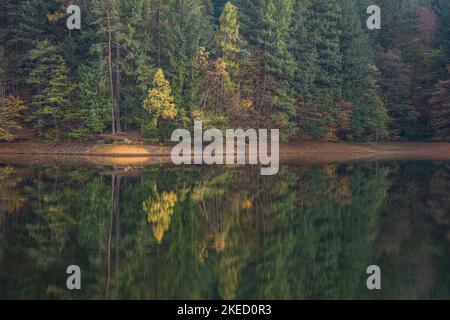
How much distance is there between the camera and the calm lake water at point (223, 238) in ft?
37.1

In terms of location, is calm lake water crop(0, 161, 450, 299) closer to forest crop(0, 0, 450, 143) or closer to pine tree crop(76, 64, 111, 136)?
pine tree crop(76, 64, 111, 136)

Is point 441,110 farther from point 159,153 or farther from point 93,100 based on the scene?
point 93,100

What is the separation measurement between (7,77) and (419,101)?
3841 cm

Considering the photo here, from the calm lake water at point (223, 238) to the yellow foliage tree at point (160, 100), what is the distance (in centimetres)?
2002

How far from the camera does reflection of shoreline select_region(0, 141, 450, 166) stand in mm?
42719

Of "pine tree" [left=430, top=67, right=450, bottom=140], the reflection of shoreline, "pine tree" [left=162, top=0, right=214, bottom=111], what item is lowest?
the reflection of shoreline

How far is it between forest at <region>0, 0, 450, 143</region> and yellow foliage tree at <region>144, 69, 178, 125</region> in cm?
9

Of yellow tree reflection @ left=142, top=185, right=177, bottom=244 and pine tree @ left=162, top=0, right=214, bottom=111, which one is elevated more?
pine tree @ left=162, top=0, right=214, bottom=111

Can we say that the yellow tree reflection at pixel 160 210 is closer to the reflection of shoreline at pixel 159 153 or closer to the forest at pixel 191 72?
the reflection of shoreline at pixel 159 153

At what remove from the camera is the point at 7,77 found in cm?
5131

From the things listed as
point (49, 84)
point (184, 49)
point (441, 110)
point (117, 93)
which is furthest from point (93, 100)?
point (441, 110)

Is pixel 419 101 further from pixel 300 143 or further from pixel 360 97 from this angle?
pixel 300 143

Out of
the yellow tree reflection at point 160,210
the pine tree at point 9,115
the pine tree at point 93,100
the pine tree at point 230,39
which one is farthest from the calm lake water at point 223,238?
the pine tree at point 230,39

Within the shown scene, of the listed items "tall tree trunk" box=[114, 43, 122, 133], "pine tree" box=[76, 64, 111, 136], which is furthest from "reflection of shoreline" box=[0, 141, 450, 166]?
"tall tree trunk" box=[114, 43, 122, 133]
